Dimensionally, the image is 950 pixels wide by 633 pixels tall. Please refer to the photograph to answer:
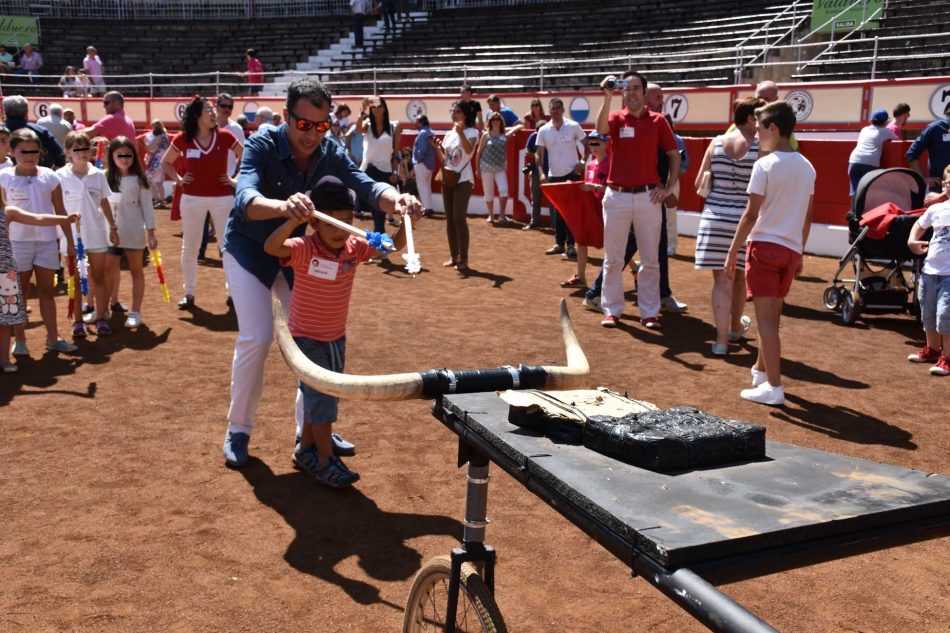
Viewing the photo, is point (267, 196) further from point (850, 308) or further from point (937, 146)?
point (937, 146)

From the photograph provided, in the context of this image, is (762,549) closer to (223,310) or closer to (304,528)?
→ (304,528)

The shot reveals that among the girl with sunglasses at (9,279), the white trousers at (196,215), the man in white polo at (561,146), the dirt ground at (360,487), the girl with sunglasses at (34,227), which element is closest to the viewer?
the dirt ground at (360,487)

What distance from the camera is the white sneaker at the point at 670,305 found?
9.88m

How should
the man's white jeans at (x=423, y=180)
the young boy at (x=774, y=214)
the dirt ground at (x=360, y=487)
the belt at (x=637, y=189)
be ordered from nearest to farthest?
the dirt ground at (x=360, y=487) → the young boy at (x=774, y=214) → the belt at (x=637, y=189) → the man's white jeans at (x=423, y=180)

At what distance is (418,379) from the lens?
258 centimetres

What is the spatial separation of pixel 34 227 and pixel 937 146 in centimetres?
960

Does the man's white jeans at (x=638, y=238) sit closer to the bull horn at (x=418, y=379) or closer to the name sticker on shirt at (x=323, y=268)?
the name sticker on shirt at (x=323, y=268)

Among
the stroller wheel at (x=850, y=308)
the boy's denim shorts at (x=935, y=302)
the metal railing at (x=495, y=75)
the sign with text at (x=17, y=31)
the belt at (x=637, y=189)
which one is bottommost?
the stroller wheel at (x=850, y=308)

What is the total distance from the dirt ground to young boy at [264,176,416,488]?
1.23 feet

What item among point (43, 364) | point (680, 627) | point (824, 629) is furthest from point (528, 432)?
point (43, 364)

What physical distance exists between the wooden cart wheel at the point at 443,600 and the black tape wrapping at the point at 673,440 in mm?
588

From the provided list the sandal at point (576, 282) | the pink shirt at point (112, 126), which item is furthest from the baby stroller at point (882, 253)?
the pink shirt at point (112, 126)

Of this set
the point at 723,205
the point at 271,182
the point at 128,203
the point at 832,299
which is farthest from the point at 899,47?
the point at 271,182

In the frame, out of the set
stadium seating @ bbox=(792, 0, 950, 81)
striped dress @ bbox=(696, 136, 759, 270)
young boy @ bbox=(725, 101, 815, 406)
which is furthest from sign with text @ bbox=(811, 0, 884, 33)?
young boy @ bbox=(725, 101, 815, 406)
